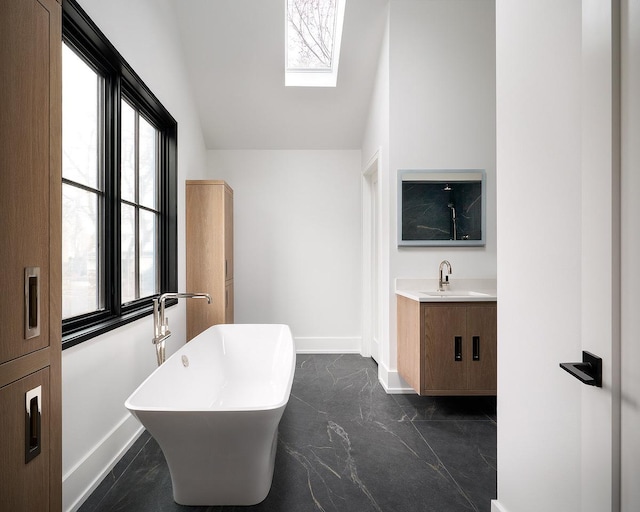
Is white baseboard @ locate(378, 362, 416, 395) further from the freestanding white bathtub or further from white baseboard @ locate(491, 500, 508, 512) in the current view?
white baseboard @ locate(491, 500, 508, 512)

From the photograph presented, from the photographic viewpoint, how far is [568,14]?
1.08m

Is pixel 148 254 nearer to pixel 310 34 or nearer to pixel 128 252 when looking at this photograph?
pixel 128 252

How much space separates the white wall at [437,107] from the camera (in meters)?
3.05

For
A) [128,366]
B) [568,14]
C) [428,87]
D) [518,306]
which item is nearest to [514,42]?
[568,14]

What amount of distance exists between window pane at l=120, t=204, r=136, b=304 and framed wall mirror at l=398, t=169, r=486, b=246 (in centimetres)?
Answer: 197

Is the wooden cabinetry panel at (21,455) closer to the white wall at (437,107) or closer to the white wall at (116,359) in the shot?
the white wall at (116,359)

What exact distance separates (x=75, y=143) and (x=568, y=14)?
2086mm

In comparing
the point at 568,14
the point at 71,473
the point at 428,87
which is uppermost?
the point at 428,87

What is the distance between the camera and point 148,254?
2.92 meters

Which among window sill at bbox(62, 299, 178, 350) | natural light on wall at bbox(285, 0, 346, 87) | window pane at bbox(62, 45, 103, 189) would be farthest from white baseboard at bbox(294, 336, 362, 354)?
window pane at bbox(62, 45, 103, 189)

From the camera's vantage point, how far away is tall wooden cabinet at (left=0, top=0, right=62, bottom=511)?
0.82 metres

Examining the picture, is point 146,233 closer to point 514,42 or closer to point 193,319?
point 193,319

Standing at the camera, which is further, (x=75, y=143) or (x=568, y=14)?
(x=75, y=143)

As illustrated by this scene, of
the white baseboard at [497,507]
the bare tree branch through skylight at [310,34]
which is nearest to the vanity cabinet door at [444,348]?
the white baseboard at [497,507]
